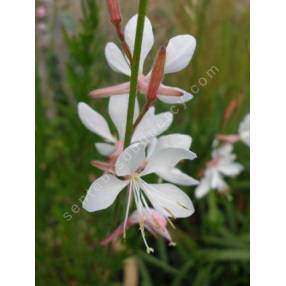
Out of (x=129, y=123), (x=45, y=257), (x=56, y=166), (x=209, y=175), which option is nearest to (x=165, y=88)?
(x=129, y=123)

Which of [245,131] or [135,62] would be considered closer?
[135,62]

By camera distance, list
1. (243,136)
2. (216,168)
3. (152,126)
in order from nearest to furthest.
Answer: (152,126) → (243,136) → (216,168)

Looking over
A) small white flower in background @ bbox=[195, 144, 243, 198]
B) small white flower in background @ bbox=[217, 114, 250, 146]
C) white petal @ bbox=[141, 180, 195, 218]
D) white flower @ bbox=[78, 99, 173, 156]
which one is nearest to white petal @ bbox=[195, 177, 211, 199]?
small white flower in background @ bbox=[195, 144, 243, 198]

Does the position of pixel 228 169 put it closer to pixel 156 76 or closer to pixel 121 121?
pixel 121 121

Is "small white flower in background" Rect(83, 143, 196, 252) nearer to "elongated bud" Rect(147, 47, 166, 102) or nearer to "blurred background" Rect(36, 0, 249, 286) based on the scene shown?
"elongated bud" Rect(147, 47, 166, 102)

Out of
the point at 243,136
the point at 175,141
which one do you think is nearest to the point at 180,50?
the point at 175,141

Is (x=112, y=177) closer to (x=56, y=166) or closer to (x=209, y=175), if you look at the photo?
(x=209, y=175)
